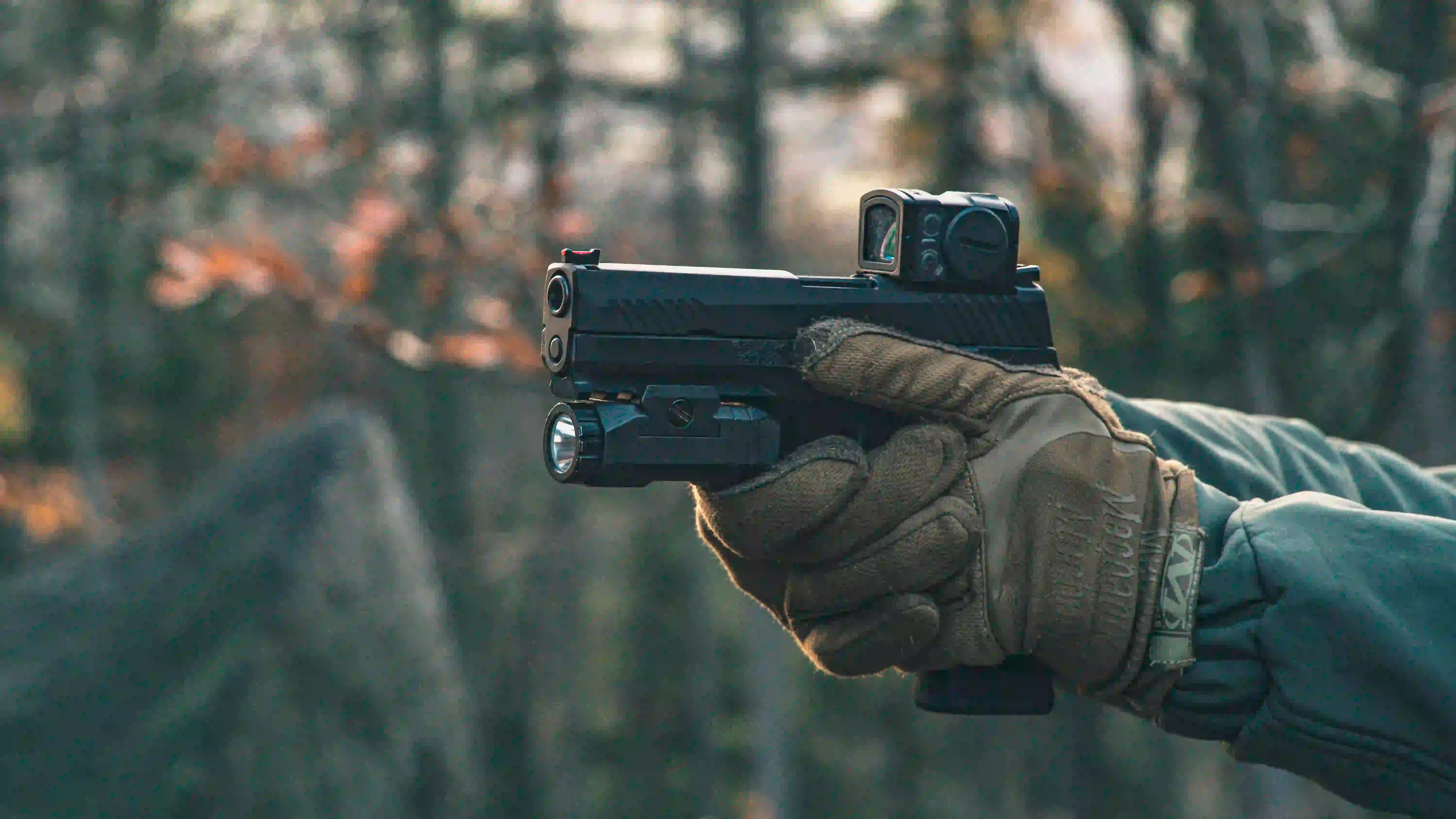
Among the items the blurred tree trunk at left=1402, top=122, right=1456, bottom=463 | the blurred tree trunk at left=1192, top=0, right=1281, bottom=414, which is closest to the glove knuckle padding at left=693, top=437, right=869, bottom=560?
the blurred tree trunk at left=1402, top=122, right=1456, bottom=463

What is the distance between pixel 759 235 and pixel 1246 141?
7.81m

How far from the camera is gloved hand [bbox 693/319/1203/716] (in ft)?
7.76

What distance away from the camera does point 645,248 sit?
22.6 m

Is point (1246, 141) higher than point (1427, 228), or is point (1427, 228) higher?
point (1246, 141)

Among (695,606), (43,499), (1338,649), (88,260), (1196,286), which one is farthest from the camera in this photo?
(695,606)

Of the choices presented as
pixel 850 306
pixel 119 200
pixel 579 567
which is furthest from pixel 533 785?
pixel 850 306

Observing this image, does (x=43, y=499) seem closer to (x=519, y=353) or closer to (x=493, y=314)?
(x=493, y=314)

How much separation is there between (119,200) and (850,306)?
31.4 ft

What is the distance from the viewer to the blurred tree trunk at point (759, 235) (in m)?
13.6

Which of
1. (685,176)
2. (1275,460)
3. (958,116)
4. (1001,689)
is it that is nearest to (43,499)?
(958,116)

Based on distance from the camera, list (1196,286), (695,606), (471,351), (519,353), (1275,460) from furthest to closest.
A: 1. (695,606)
2. (1196,286)
3. (519,353)
4. (471,351)
5. (1275,460)

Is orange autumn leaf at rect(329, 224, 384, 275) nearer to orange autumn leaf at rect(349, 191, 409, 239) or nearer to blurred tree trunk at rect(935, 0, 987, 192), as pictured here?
orange autumn leaf at rect(349, 191, 409, 239)

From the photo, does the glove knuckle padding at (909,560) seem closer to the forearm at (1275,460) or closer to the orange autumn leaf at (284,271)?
the forearm at (1275,460)

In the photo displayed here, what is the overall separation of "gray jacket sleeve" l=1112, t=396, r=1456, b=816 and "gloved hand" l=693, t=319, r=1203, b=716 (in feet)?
0.20
